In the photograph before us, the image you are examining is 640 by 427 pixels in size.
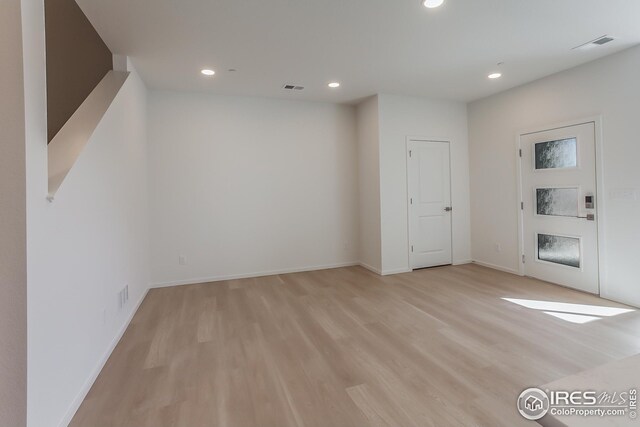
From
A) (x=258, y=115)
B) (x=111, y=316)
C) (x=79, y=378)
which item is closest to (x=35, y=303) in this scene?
(x=79, y=378)

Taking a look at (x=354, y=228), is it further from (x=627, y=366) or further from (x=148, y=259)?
(x=627, y=366)

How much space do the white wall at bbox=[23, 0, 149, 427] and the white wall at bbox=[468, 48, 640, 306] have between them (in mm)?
5059

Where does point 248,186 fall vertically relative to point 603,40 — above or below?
below

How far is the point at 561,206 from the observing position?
385cm

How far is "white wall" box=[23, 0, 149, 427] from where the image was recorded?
1.39 meters

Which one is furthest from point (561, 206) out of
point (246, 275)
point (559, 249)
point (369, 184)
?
point (246, 275)

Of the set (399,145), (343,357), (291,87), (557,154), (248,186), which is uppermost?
(291,87)

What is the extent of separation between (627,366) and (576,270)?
3888 millimetres

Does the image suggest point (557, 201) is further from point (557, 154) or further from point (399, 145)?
point (399, 145)

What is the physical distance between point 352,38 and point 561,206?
3.44m

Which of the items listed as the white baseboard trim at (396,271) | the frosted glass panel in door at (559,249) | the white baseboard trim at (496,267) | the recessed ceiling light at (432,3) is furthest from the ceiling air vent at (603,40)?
the white baseboard trim at (396,271)

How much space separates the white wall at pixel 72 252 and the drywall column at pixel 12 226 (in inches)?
1.4

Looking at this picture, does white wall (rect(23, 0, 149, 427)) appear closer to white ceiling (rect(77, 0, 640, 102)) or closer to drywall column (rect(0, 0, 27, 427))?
drywall column (rect(0, 0, 27, 427))

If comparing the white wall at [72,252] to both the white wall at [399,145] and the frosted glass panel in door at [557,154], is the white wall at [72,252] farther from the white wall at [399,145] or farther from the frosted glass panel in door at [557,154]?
the frosted glass panel in door at [557,154]
